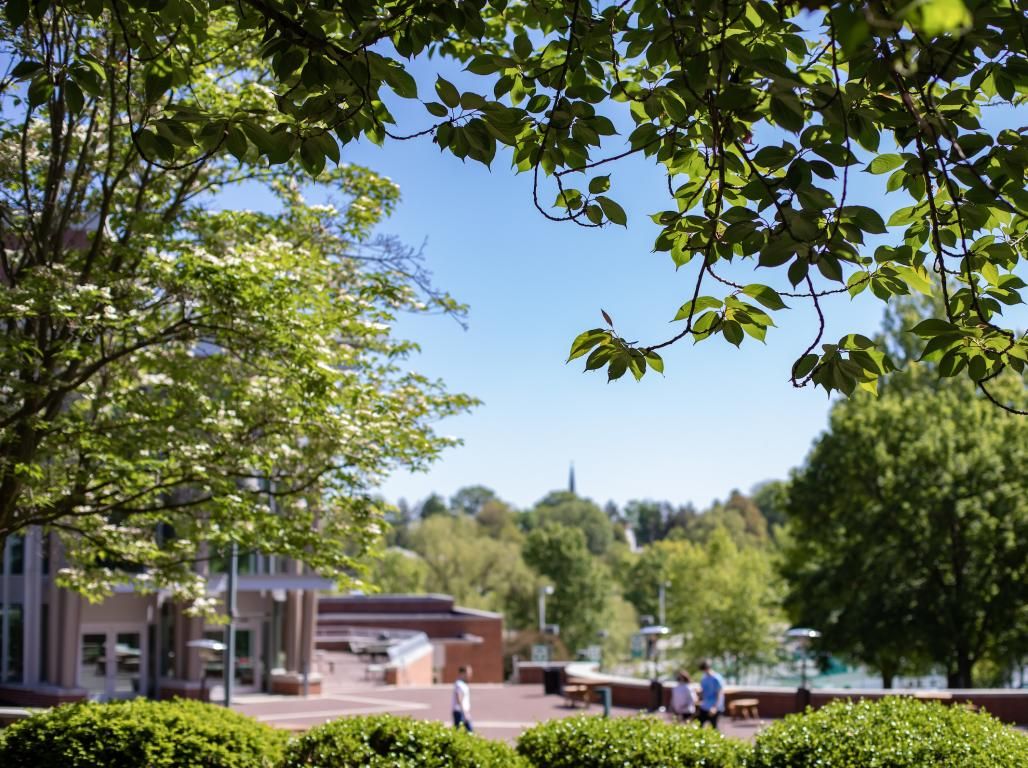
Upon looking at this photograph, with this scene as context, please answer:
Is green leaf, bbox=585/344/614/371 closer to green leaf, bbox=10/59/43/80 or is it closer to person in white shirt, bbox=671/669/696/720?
green leaf, bbox=10/59/43/80

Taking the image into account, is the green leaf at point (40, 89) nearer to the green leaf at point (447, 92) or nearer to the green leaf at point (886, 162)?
the green leaf at point (447, 92)

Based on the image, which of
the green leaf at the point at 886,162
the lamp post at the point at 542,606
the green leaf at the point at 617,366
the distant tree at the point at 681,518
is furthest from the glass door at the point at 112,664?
the distant tree at the point at 681,518

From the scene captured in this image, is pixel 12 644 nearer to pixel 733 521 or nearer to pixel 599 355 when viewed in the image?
pixel 599 355

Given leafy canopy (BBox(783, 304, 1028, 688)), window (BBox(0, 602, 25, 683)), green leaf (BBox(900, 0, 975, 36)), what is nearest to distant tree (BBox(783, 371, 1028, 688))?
leafy canopy (BBox(783, 304, 1028, 688))

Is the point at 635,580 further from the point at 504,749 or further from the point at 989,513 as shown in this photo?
the point at 504,749

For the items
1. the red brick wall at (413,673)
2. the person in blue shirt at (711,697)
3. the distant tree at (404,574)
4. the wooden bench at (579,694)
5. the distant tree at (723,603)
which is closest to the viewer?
the person in blue shirt at (711,697)

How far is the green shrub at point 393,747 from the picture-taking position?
9633 mm

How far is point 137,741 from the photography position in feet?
33.9

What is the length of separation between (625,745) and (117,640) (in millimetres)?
25516

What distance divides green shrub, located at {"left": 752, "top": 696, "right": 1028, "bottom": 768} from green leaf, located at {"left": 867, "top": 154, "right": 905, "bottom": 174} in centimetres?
534

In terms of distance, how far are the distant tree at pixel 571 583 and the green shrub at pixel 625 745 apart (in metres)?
62.8

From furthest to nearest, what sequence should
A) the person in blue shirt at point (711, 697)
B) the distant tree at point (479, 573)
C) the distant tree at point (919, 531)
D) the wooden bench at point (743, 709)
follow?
1. the distant tree at point (479, 573)
2. the distant tree at point (919, 531)
3. the wooden bench at point (743, 709)
4. the person in blue shirt at point (711, 697)

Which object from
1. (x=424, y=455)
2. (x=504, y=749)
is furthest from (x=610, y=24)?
(x=424, y=455)

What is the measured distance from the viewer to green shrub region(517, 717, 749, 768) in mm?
9516
